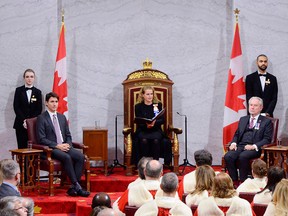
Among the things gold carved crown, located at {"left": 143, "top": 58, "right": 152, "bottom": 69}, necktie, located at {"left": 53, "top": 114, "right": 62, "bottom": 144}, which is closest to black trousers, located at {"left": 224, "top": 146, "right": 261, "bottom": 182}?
gold carved crown, located at {"left": 143, "top": 58, "right": 152, "bottom": 69}

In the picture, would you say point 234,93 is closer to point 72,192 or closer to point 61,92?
point 61,92

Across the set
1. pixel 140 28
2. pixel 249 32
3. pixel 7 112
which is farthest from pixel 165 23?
pixel 7 112

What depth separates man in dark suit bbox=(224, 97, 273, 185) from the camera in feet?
27.9

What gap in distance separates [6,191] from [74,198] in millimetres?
2972

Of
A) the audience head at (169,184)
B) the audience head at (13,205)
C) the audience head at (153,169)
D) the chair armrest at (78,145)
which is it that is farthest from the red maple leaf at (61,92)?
the audience head at (13,205)

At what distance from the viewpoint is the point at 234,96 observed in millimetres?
10016

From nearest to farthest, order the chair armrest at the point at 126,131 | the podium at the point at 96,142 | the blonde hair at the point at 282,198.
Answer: the blonde hair at the point at 282,198, the chair armrest at the point at 126,131, the podium at the point at 96,142

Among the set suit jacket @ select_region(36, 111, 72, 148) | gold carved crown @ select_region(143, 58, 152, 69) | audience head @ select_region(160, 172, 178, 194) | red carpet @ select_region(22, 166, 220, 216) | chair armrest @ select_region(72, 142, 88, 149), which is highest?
gold carved crown @ select_region(143, 58, 152, 69)

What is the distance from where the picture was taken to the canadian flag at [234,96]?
32.8ft

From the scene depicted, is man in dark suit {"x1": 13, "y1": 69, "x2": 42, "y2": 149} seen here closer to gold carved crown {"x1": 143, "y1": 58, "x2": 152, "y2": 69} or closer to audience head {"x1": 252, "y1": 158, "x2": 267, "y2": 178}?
gold carved crown {"x1": 143, "y1": 58, "x2": 152, "y2": 69}

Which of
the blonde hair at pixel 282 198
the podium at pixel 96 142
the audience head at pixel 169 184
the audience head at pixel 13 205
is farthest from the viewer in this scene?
the podium at pixel 96 142

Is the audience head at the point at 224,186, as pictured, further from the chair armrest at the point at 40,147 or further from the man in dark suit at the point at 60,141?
the chair armrest at the point at 40,147

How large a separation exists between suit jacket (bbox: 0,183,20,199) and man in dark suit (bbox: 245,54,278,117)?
5484mm

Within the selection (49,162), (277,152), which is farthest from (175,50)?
(49,162)
